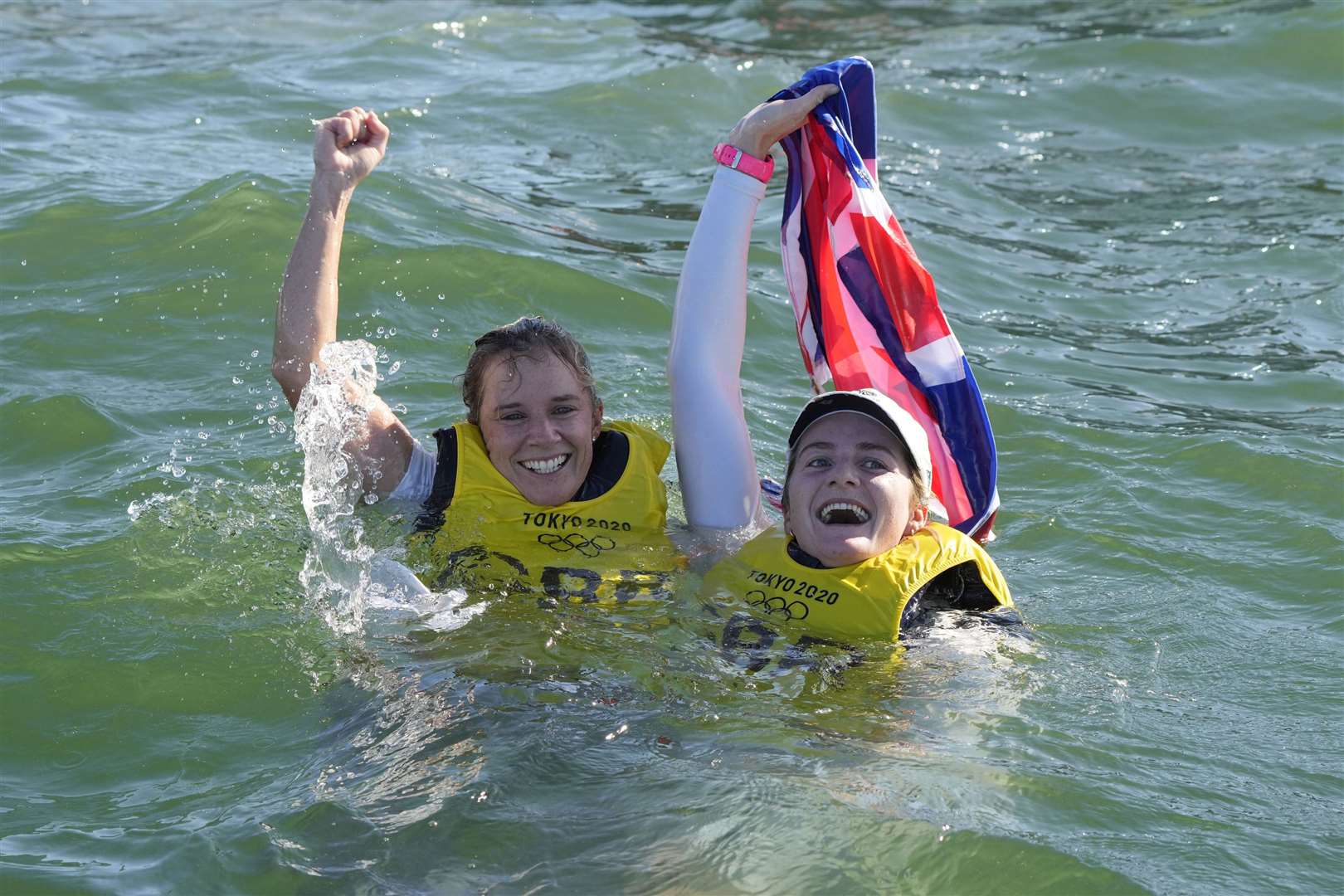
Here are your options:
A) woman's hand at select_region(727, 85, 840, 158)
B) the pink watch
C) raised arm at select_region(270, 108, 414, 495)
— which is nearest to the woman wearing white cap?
the pink watch

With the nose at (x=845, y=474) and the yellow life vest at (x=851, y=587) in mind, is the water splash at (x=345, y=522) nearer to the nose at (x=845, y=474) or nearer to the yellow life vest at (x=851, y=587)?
the yellow life vest at (x=851, y=587)

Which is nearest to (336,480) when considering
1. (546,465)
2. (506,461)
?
(506,461)

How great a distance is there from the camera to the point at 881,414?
17.1 ft

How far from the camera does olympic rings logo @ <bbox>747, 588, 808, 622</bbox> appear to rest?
521 centimetres

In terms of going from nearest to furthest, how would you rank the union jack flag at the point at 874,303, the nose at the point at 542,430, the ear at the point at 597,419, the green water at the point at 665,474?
the green water at the point at 665,474
the nose at the point at 542,430
the ear at the point at 597,419
the union jack flag at the point at 874,303

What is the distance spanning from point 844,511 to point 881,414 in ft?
1.19

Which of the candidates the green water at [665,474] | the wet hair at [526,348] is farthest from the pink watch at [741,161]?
the green water at [665,474]

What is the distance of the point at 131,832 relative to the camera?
4.36 m

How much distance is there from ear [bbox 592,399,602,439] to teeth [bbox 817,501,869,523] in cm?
109

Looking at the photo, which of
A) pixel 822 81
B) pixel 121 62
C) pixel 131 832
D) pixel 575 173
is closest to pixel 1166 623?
pixel 822 81

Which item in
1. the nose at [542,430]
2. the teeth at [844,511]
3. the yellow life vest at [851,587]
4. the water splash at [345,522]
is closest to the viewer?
the yellow life vest at [851,587]

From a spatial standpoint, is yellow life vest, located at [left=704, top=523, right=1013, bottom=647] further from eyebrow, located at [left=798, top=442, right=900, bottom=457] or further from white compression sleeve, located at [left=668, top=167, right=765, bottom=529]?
white compression sleeve, located at [left=668, top=167, right=765, bottom=529]

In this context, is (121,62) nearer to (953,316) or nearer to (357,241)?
(357,241)

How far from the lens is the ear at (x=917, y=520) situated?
5371mm
